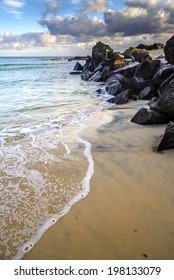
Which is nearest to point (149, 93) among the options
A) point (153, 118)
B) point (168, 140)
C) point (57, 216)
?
point (153, 118)

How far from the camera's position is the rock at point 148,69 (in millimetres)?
14469

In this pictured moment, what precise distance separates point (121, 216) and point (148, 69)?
13010mm

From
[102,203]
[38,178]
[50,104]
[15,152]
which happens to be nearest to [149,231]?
[102,203]

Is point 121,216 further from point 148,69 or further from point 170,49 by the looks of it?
point 148,69

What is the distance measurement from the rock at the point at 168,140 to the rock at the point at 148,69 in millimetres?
10198

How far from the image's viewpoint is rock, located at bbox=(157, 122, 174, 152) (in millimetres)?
5152

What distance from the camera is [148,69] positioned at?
47.7ft

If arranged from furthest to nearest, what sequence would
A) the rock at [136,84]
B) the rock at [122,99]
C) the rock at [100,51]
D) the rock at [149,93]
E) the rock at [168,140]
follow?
the rock at [100,51] < the rock at [136,84] < the rock at [149,93] < the rock at [122,99] < the rock at [168,140]

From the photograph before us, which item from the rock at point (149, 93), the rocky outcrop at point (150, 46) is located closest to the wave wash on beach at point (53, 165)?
the rock at point (149, 93)

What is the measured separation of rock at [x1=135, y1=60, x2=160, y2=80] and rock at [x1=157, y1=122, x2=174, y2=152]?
1020 cm

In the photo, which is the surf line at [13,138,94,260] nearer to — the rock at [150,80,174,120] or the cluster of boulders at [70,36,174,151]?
the cluster of boulders at [70,36,174,151]

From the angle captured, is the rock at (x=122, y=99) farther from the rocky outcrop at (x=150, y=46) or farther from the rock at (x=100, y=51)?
the rocky outcrop at (x=150, y=46)
